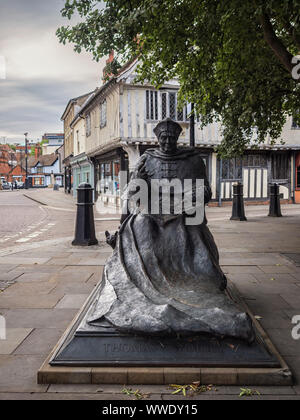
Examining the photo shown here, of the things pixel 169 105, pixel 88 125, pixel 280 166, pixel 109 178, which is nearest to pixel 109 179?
pixel 109 178

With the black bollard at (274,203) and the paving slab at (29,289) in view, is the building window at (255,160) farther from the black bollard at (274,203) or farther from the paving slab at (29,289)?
the paving slab at (29,289)

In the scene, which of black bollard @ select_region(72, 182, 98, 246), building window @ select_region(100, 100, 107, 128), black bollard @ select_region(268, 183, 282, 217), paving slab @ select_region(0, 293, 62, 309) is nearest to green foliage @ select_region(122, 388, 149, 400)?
paving slab @ select_region(0, 293, 62, 309)

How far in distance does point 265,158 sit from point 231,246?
1408cm

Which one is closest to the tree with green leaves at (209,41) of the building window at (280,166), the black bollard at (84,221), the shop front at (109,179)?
the black bollard at (84,221)

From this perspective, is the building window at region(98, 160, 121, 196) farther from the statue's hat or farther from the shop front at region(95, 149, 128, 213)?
the statue's hat

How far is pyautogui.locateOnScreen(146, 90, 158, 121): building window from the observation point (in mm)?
17016

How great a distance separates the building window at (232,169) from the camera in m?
20.2

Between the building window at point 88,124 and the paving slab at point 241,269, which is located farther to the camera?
the building window at point 88,124

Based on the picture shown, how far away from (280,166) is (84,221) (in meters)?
15.8

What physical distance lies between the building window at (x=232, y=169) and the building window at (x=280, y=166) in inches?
83.9

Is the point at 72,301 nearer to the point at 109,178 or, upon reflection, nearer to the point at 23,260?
the point at 23,260

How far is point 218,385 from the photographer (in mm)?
2598

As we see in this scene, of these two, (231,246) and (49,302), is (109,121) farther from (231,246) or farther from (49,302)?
(49,302)

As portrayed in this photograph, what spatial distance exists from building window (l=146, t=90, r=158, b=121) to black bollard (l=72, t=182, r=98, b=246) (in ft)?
31.1
